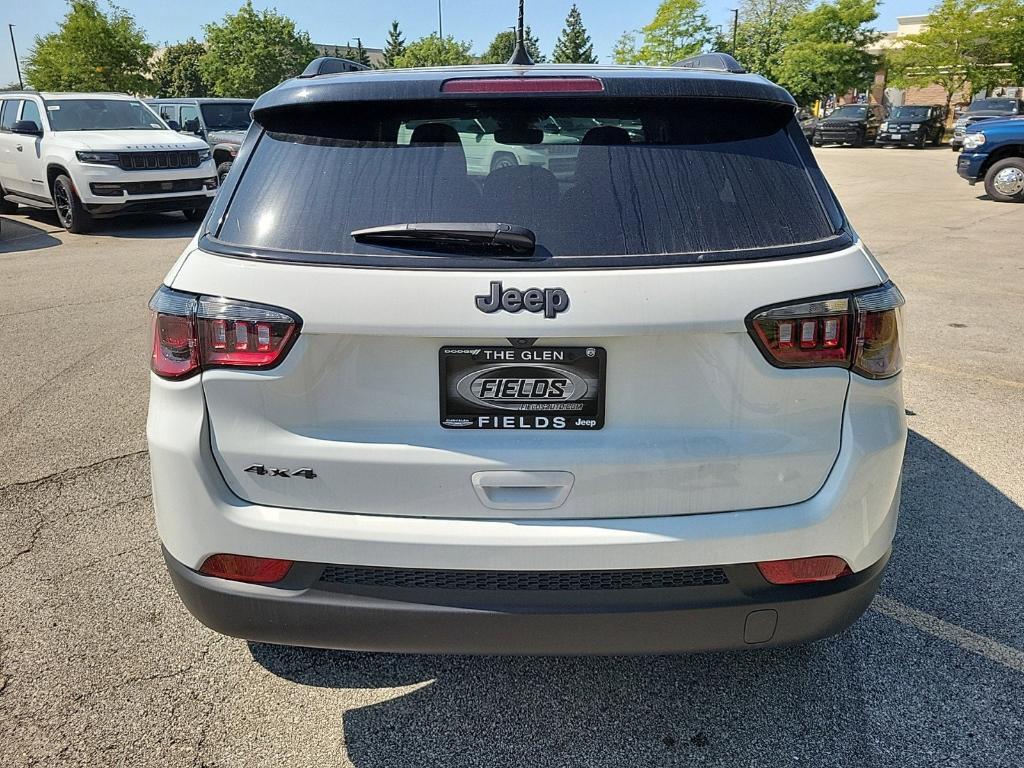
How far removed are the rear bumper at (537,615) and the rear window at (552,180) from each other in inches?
31.6

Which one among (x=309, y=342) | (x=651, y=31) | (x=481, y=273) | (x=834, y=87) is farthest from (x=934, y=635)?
(x=651, y=31)

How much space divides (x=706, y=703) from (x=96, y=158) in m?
12.1

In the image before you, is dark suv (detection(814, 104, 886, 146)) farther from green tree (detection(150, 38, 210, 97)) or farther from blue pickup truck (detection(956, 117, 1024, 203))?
green tree (detection(150, 38, 210, 97))

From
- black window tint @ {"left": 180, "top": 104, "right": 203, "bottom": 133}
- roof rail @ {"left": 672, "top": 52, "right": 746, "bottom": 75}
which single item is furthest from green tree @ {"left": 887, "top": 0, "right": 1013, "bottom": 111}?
roof rail @ {"left": 672, "top": 52, "right": 746, "bottom": 75}

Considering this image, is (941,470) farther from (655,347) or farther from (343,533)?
(343,533)

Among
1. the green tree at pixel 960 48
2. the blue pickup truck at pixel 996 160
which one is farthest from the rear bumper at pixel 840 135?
the blue pickup truck at pixel 996 160

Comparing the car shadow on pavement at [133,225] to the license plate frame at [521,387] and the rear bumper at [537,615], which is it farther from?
the license plate frame at [521,387]

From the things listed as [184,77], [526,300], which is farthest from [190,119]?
[184,77]

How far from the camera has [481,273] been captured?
1924 millimetres

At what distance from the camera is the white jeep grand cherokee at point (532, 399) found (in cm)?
193

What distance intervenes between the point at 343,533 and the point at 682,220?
1112 mm

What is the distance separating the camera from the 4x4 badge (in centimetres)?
189

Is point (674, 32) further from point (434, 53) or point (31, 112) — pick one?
point (31, 112)

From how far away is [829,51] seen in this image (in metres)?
47.8
